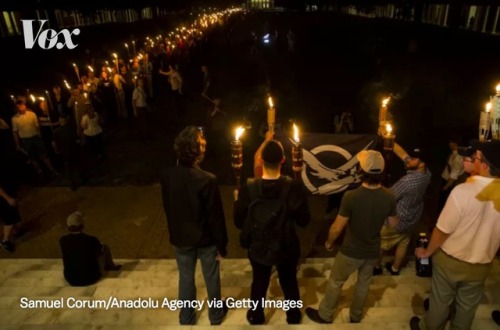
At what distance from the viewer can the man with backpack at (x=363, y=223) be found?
3.60m

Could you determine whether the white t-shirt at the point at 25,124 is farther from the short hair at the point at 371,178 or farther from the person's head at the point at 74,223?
the short hair at the point at 371,178

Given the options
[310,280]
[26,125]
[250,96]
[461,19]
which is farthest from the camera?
[461,19]

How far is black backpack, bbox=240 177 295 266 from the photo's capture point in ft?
11.7

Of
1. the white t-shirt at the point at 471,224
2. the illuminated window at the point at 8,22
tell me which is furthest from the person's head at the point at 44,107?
the illuminated window at the point at 8,22

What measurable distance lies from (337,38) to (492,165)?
35.4 metres

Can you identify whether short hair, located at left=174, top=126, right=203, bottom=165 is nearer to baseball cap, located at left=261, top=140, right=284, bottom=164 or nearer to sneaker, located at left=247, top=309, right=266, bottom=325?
baseball cap, located at left=261, top=140, right=284, bottom=164

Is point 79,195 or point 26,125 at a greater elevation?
point 26,125

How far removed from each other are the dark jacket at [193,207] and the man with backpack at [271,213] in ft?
0.75

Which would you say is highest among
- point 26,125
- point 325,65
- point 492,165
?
point 492,165

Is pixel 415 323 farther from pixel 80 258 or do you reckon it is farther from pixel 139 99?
pixel 139 99

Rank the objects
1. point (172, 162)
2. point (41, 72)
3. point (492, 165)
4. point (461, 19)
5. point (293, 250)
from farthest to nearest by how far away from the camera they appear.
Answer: point (461, 19)
point (41, 72)
point (172, 162)
point (293, 250)
point (492, 165)

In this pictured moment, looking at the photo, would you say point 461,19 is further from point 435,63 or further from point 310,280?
point 310,280

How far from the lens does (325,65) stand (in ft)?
79.1

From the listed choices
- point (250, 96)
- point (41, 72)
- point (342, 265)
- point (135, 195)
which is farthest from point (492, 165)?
point (41, 72)
